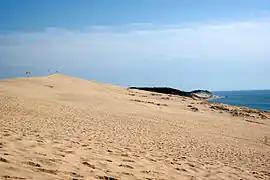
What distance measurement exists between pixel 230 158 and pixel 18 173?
7.12m

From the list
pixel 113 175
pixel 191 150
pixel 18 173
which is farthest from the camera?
pixel 191 150

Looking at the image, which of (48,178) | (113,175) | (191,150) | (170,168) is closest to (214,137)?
(191,150)

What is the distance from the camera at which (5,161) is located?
4.97 metres

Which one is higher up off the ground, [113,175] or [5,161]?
[5,161]

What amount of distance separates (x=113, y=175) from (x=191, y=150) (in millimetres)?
5089

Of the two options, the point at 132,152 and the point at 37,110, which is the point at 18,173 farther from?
the point at 37,110

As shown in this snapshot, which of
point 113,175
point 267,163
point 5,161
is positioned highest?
point 5,161

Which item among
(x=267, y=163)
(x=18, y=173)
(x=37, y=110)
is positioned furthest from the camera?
(x=37, y=110)

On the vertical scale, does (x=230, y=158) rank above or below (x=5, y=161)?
below

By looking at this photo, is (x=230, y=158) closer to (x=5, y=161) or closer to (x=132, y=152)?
(x=132, y=152)

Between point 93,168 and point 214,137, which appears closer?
point 93,168

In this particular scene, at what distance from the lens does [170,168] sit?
688 centimetres

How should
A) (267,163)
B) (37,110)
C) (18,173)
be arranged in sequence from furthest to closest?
(37,110) → (267,163) → (18,173)

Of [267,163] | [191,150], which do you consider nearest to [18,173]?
[191,150]
